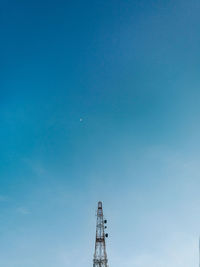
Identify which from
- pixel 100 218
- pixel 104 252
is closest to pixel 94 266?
pixel 104 252

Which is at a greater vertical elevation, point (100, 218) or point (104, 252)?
point (100, 218)

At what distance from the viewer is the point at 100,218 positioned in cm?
17838

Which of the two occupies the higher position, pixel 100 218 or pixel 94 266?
pixel 100 218

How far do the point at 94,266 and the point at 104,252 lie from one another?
7.05m

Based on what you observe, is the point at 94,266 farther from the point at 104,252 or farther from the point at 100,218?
the point at 100,218

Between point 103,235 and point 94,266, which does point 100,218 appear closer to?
point 103,235

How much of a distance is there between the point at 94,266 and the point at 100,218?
64.9ft

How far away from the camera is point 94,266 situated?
172 m

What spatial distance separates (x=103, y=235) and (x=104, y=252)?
22.9 feet

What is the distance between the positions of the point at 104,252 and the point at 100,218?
1411cm

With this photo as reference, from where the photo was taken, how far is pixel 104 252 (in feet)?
572

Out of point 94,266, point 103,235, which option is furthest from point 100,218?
point 94,266
